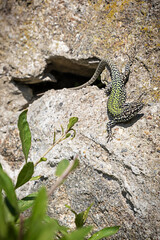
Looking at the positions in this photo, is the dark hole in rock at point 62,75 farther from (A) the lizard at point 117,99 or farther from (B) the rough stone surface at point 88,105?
(A) the lizard at point 117,99

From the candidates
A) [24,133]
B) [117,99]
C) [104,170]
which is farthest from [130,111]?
[24,133]

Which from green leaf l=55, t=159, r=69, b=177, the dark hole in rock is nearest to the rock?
the dark hole in rock

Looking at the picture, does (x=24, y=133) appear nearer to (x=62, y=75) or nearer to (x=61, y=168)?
(x=61, y=168)

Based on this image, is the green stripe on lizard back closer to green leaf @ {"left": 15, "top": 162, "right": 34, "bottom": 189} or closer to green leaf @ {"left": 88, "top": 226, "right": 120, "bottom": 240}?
green leaf @ {"left": 88, "top": 226, "right": 120, "bottom": 240}

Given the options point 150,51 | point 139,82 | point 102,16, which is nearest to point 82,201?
point 139,82

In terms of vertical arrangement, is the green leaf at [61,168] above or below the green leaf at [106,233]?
above

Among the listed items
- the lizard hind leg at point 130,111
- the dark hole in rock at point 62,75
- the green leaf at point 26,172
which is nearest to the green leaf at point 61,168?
the green leaf at point 26,172

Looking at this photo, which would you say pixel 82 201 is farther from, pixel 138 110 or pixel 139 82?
pixel 139 82
